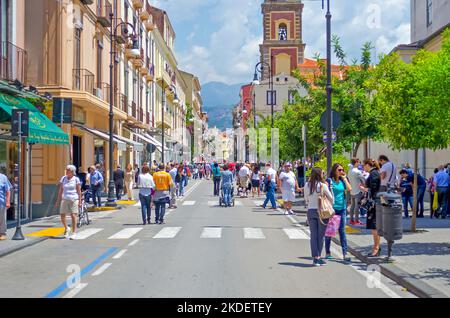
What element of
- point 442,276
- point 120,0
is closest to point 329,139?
point 442,276

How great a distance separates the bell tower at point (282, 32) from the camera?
3391 inches

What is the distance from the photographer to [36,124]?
19.2 meters

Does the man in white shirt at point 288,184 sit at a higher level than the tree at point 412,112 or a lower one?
lower

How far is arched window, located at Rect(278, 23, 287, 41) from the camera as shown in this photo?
8819 centimetres

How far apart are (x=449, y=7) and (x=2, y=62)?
2258cm

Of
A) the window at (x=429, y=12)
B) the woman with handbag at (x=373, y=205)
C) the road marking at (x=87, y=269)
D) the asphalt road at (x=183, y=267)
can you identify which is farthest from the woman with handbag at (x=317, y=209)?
the window at (x=429, y=12)

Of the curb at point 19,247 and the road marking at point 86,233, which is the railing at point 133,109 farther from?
the curb at point 19,247

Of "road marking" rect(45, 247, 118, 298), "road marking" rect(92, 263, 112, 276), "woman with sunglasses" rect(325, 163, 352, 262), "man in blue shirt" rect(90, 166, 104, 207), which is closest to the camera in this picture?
"road marking" rect(45, 247, 118, 298)

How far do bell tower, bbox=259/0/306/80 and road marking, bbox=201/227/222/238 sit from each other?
70.3 meters

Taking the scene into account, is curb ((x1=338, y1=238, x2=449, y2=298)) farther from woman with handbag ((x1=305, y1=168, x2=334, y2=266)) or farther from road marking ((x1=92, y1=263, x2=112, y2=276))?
road marking ((x1=92, y1=263, x2=112, y2=276))

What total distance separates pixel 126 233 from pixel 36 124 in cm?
496

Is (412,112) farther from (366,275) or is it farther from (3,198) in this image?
(3,198)

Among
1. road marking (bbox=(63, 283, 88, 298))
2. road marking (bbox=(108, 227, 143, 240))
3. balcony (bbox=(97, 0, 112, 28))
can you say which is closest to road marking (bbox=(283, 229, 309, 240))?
road marking (bbox=(108, 227, 143, 240))

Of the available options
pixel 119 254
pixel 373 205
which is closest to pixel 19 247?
pixel 119 254
